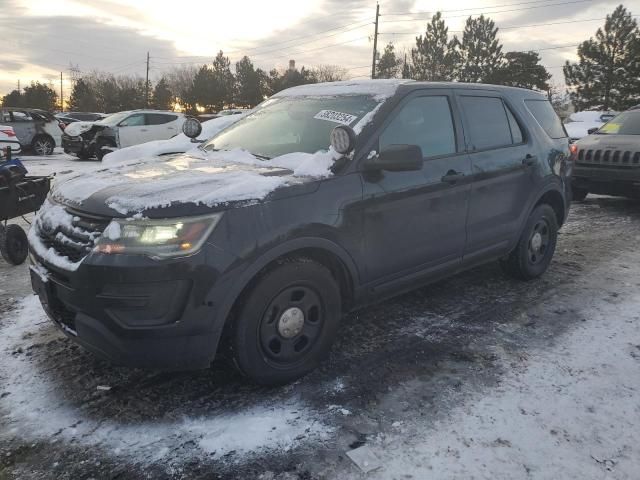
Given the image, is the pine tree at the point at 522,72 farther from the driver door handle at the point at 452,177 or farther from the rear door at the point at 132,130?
the driver door handle at the point at 452,177

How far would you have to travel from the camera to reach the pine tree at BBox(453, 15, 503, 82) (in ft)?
155

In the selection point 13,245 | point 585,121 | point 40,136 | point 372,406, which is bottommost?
point 372,406

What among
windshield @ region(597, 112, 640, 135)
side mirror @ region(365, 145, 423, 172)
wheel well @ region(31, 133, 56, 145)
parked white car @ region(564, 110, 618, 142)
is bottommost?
wheel well @ region(31, 133, 56, 145)

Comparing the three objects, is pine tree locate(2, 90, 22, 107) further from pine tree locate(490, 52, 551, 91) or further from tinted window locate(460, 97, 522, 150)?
tinted window locate(460, 97, 522, 150)

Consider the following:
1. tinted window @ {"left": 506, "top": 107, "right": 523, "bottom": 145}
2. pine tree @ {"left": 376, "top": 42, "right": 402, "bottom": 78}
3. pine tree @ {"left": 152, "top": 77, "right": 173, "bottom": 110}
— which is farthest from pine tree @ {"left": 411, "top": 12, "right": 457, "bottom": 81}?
tinted window @ {"left": 506, "top": 107, "right": 523, "bottom": 145}

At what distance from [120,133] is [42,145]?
4.14 metres

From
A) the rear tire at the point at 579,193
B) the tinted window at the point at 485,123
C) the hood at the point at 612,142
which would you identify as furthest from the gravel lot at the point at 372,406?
the rear tire at the point at 579,193

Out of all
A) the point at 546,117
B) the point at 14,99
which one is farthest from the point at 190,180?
the point at 14,99

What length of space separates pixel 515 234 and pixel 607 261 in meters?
1.83

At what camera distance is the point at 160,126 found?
16234 millimetres

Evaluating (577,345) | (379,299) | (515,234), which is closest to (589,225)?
(515,234)

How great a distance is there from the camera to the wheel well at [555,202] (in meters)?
4.77

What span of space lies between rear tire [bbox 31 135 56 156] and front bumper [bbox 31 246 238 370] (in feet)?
57.7

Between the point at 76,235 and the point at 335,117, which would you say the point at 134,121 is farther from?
the point at 76,235
